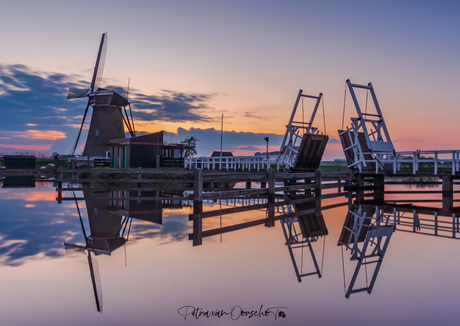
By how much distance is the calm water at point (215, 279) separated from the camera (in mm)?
5027

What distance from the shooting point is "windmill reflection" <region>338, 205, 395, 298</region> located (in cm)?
697

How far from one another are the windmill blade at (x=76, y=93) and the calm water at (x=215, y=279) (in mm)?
44685

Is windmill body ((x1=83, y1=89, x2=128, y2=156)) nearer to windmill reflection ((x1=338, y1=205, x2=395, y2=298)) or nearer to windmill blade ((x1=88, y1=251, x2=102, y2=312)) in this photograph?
windmill reflection ((x1=338, y1=205, x2=395, y2=298))

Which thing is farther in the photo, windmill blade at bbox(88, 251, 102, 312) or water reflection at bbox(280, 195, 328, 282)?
water reflection at bbox(280, 195, 328, 282)

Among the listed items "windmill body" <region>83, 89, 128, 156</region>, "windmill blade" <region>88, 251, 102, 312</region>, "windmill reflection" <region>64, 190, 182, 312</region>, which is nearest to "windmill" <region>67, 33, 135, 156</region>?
"windmill body" <region>83, 89, 128, 156</region>

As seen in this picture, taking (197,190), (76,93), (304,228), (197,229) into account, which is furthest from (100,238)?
(76,93)

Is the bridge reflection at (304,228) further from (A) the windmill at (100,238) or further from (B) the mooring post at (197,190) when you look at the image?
(B) the mooring post at (197,190)

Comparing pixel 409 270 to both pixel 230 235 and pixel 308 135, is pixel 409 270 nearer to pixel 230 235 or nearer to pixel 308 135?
pixel 230 235

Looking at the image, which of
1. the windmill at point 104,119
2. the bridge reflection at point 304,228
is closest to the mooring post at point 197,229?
the bridge reflection at point 304,228

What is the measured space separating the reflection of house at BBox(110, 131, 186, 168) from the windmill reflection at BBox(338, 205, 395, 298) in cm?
2601

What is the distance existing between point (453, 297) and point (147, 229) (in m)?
8.71

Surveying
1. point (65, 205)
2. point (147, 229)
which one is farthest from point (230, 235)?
point (65, 205)

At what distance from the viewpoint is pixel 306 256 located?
8.23 m

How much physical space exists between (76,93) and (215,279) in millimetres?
53219
